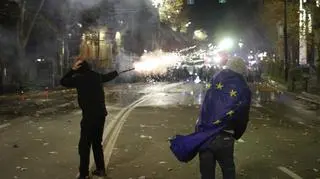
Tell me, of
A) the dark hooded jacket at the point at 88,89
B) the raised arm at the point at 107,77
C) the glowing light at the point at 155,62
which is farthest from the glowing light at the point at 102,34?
the dark hooded jacket at the point at 88,89

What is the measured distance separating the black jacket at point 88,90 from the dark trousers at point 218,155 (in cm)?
294

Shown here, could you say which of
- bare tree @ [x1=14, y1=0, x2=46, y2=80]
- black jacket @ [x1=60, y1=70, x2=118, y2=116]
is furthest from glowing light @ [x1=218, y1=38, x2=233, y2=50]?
bare tree @ [x1=14, y1=0, x2=46, y2=80]

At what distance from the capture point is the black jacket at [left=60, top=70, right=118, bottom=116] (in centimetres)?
791

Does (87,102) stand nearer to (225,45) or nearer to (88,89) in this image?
(88,89)

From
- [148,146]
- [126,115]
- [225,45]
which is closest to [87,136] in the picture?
[148,146]

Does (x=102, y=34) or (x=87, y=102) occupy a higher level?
(x=102, y=34)

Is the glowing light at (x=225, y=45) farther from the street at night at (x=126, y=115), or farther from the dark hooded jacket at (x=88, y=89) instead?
the dark hooded jacket at (x=88, y=89)

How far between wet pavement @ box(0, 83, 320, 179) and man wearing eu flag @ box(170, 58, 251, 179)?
3185 millimetres

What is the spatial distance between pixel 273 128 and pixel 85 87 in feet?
26.1

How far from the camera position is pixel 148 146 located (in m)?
11.4

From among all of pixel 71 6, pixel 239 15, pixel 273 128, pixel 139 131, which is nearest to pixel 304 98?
pixel 273 128

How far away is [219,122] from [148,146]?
6370mm

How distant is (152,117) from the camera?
17.5 m

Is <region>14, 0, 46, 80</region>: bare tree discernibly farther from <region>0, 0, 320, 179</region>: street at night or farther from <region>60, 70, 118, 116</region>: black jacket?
<region>60, 70, 118, 116</region>: black jacket
